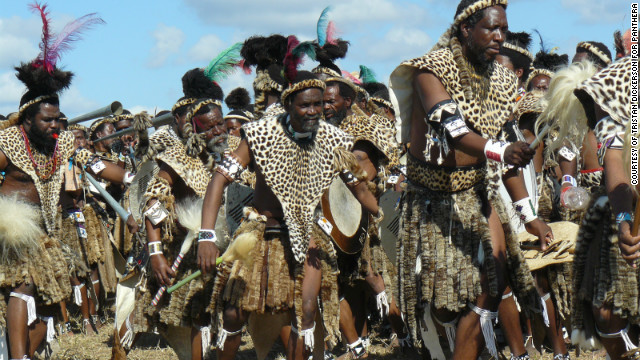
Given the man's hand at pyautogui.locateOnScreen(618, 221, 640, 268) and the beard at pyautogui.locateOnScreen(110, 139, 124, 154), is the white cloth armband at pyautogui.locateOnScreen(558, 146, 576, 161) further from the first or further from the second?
the beard at pyautogui.locateOnScreen(110, 139, 124, 154)

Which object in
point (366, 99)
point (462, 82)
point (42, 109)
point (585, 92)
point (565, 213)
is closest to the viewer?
point (585, 92)

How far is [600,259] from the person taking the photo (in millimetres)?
4719

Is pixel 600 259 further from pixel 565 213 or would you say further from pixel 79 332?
pixel 79 332

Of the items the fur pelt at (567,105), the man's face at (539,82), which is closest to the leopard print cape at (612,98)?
the fur pelt at (567,105)

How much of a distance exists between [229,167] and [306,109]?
0.64 metres

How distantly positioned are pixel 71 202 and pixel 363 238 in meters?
3.89

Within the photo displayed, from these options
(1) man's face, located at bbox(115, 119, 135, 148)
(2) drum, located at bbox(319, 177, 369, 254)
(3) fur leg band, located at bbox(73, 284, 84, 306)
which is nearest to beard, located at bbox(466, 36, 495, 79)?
(2) drum, located at bbox(319, 177, 369, 254)

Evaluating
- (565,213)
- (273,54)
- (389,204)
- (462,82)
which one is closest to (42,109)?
(273,54)

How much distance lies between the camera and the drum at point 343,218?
709cm

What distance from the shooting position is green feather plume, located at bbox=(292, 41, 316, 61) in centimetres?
647

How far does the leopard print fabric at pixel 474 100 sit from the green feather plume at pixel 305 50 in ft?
3.96

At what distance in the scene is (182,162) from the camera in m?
6.91

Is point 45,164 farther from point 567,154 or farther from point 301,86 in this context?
point 567,154

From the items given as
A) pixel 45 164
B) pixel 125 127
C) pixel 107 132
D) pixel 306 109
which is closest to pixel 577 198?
pixel 306 109
